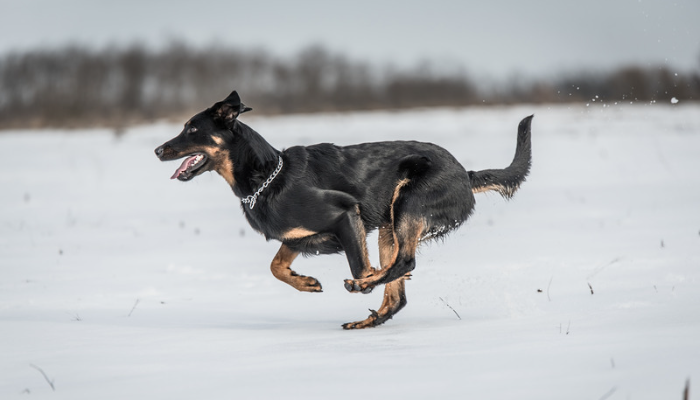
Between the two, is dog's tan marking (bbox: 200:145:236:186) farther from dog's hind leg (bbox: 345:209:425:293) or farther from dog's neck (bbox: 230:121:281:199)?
dog's hind leg (bbox: 345:209:425:293)

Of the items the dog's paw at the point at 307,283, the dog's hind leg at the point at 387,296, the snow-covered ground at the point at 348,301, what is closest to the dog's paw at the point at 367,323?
the dog's hind leg at the point at 387,296

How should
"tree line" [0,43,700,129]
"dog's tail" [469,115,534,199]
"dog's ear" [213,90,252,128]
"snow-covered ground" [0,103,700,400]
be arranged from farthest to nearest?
"tree line" [0,43,700,129] → "dog's tail" [469,115,534,199] → "dog's ear" [213,90,252,128] → "snow-covered ground" [0,103,700,400]

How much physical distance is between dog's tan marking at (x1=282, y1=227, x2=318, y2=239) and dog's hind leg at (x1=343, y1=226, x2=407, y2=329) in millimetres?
639

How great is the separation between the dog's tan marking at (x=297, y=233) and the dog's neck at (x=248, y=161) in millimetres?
399

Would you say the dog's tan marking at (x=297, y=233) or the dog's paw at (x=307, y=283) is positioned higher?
the dog's tan marking at (x=297, y=233)

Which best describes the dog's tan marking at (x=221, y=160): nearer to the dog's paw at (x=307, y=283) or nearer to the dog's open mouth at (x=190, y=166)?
the dog's open mouth at (x=190, y=166)

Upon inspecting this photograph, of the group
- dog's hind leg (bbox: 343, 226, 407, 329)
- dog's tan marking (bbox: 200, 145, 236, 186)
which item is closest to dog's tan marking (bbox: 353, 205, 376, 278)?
dog's hind leg (bbox: 343, 226, 407, 329)

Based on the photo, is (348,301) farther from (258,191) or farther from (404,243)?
(258,191)

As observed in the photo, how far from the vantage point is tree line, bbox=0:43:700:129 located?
35188 mm

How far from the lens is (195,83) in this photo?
43531 millimetres

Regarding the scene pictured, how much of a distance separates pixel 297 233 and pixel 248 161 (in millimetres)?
650

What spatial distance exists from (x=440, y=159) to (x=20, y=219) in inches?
307

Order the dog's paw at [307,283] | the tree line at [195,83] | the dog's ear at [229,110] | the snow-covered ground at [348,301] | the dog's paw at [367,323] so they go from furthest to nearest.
Result: the tree line at [195,83]
the dog's paw at [307,283]
the dog's ear at [229,110]
the dog's paw at [367,323]
the snow-covered ground at [348,301]

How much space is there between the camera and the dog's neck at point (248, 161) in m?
5.14
